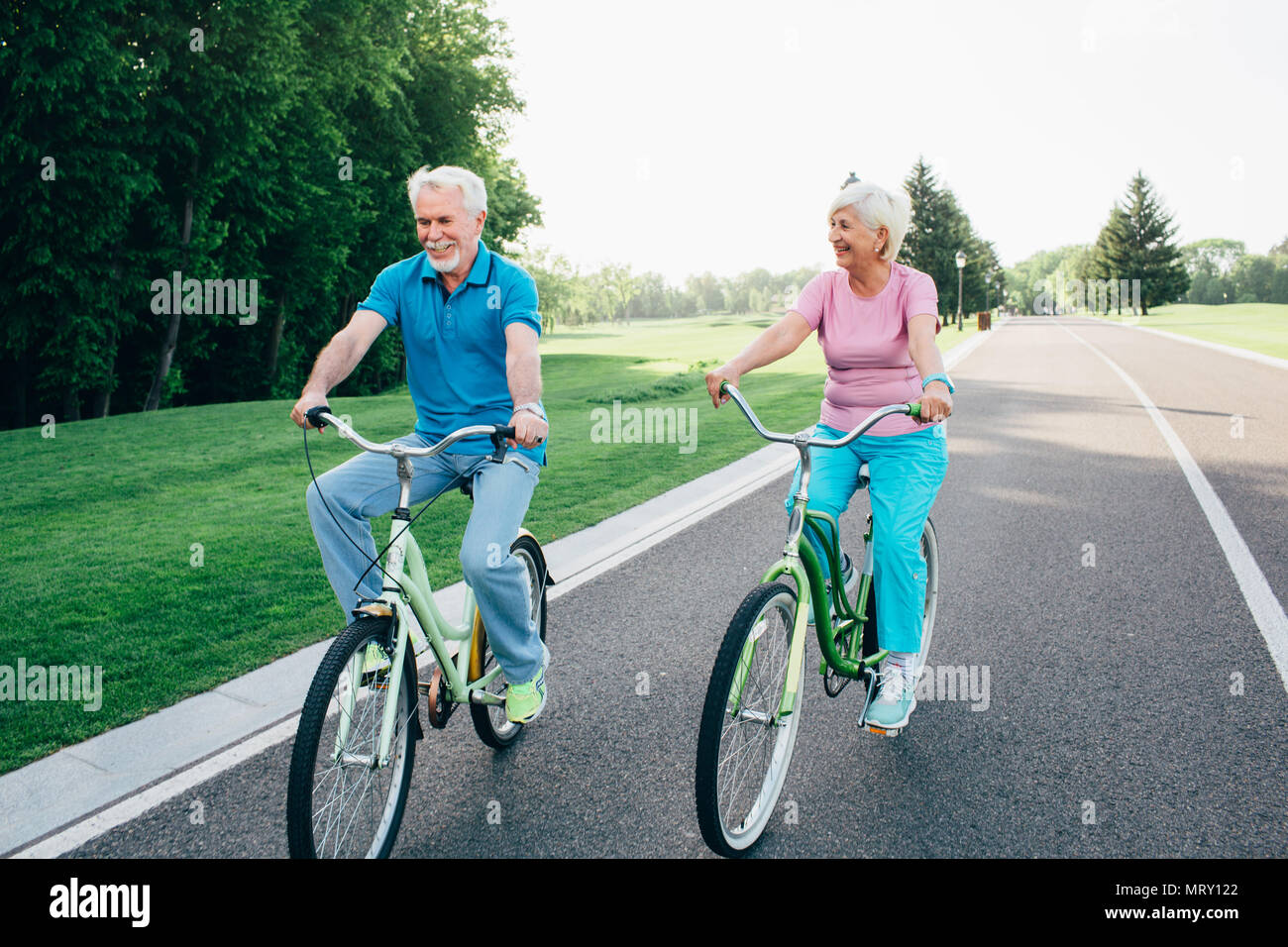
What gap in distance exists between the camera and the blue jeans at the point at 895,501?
11.1ft

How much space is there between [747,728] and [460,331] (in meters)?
1.78

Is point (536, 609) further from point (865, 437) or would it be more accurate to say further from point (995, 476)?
point (995, 476)

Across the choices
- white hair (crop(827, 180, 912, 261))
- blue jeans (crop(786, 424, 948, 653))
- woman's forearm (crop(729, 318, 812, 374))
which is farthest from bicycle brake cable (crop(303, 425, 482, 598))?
white hair (crop(827, 180, 912, 261))

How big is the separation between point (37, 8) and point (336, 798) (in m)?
20.6

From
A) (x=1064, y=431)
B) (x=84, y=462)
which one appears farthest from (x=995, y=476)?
(x=84, y=462)

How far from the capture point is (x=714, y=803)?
264 centimetres

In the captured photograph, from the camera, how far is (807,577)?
10.2 feet

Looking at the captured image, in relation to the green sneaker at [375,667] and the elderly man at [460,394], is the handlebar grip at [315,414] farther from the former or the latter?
the green sneaker at [375,667]

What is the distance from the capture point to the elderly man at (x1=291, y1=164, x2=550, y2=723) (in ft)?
10.0

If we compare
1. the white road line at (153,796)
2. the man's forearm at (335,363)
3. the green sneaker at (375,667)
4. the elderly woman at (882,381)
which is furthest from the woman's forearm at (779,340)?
the white road line at (153,796)

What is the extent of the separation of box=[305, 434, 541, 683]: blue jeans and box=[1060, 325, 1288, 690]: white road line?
3449mm

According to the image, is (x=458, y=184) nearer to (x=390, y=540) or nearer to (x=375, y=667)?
(x=390, y=540)

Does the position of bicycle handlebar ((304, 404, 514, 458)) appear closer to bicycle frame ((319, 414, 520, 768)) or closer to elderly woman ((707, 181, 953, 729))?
bicycle frame ((319, 414, 520, 768))

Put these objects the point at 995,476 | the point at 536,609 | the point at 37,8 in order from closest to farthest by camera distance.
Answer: the point at 536,609, the point at 995,476, the point at 37,8
